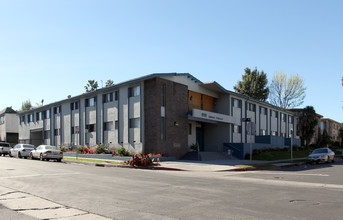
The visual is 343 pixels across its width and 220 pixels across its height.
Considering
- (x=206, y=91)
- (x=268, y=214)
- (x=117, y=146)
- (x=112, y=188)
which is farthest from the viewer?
(x=206, y=91)

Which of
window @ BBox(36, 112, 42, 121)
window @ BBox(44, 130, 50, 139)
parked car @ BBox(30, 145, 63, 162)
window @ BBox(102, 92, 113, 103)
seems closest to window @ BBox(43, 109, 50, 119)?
A: window @ BBox(36, 112, 42, 121)

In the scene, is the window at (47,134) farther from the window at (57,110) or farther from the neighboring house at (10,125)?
the neighboring house at (10,125)

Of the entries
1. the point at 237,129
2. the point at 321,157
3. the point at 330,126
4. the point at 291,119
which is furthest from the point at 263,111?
the point at 330,126

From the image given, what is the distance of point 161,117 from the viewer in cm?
2780

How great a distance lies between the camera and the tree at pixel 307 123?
182 ft

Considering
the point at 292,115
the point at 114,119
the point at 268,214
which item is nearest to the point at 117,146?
the point at 114,119

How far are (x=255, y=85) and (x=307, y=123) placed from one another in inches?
508

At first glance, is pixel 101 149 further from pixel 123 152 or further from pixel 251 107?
pixel 251 107

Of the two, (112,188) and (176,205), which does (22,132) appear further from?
(176,205)

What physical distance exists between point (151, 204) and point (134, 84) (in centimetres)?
2224

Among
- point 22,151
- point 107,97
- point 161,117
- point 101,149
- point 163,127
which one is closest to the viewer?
point 161,117

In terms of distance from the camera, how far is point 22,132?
174ft

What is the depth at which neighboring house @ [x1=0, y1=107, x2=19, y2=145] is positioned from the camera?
193 feet

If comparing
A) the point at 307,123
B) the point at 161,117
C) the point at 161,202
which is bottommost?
the point at 161,202
